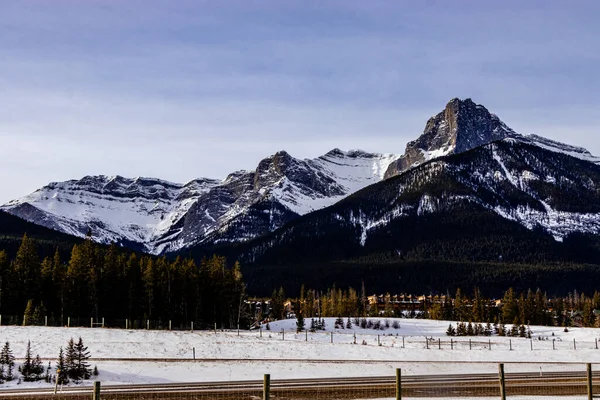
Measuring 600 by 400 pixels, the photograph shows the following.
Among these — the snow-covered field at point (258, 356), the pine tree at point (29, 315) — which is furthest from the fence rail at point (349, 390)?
the pine tree at point (29, 315)

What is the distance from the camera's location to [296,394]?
46.3 m

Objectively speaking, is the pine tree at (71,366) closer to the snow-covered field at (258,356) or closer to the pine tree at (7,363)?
the snow-covered field at (258,356)

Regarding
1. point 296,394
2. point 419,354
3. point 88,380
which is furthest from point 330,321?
point 296,394

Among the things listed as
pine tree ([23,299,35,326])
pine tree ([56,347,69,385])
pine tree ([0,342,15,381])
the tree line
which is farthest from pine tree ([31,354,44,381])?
pine tree ([23,299,35,326])

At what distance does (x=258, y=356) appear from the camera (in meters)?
80.1

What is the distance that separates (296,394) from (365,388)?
4794mm

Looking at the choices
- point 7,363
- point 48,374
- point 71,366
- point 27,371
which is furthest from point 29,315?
point 71,366

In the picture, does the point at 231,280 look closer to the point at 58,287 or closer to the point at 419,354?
the point at 58,287

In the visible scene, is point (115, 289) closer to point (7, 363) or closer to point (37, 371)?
point (7, 363)

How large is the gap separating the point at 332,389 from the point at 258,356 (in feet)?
107

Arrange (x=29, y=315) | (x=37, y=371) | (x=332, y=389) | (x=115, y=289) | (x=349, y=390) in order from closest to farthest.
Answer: (x=349, y=390), (x=332, y=389), (x=37, y=371), (x=29, y=315), (x=115, y=289)

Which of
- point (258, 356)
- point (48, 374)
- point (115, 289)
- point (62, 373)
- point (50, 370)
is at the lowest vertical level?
point (258, 356)

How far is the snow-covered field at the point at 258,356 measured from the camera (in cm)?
6306

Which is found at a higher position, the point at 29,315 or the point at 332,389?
the point at 29,315
